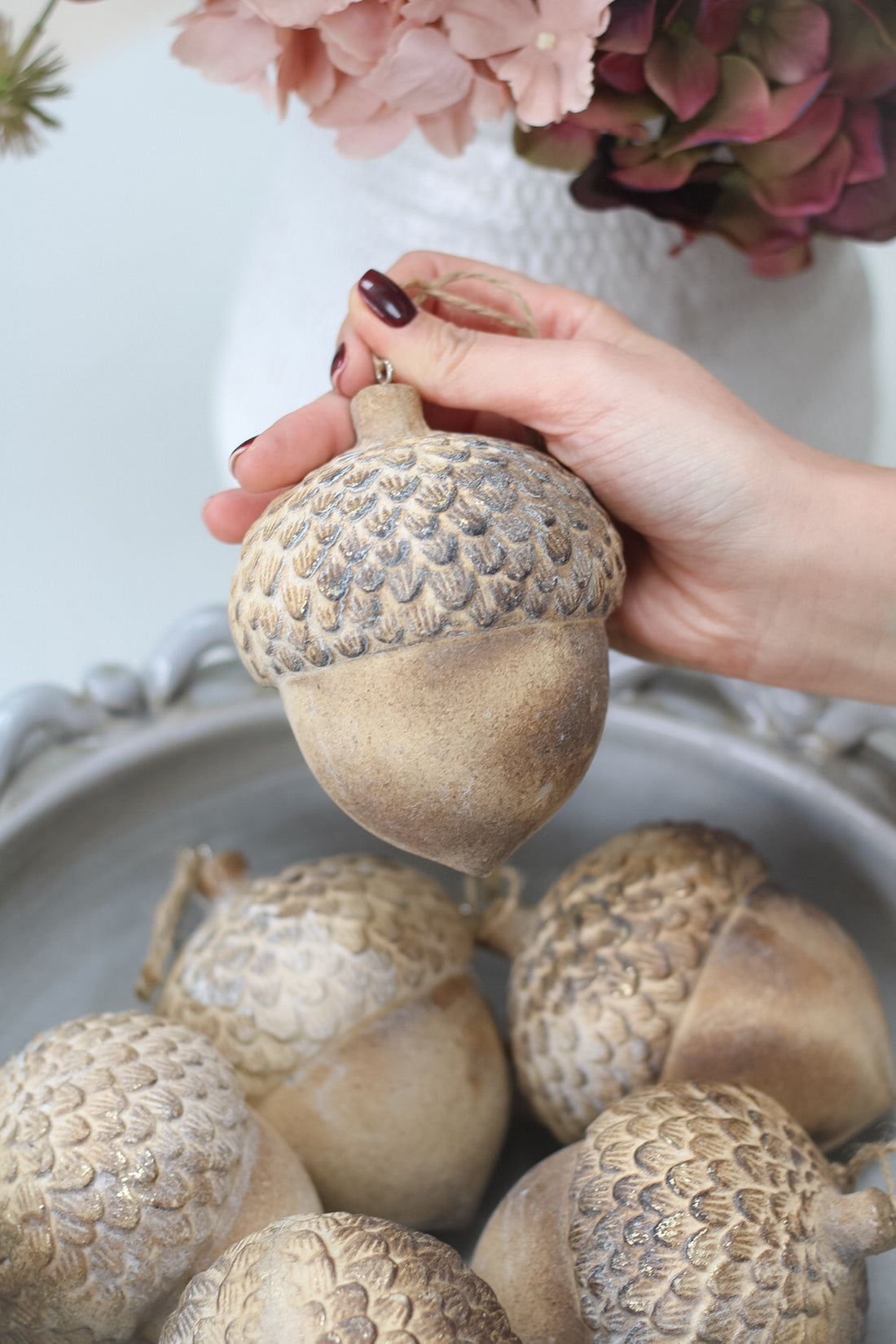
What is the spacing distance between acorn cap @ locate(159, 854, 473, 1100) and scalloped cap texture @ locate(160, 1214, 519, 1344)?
189 millimetres

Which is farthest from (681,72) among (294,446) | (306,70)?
(294,446)

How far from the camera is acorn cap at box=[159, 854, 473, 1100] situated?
84 centimetres

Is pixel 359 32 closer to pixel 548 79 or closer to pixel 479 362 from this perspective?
pixel 548 79

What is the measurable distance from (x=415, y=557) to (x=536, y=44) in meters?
0.42

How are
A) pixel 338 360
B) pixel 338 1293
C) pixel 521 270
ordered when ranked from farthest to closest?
pixel 521 270 → pixel 338 360 → pixel 338 1293

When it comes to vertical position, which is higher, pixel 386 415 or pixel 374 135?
pixel 374 135

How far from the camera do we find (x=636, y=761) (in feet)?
3.50

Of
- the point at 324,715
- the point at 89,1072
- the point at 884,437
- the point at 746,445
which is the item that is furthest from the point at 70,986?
the point at 884,437

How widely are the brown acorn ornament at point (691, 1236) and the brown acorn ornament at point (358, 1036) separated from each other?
0.09 metres

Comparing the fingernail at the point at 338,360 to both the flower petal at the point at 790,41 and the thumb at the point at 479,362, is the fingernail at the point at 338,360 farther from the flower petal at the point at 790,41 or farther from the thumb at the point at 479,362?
the flower petal at the point at 790,41

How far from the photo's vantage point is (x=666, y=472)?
0.86 m

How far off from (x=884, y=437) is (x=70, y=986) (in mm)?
1349

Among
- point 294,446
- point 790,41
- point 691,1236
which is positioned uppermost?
point 790,41

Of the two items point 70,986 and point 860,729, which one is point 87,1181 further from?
point 860,729
